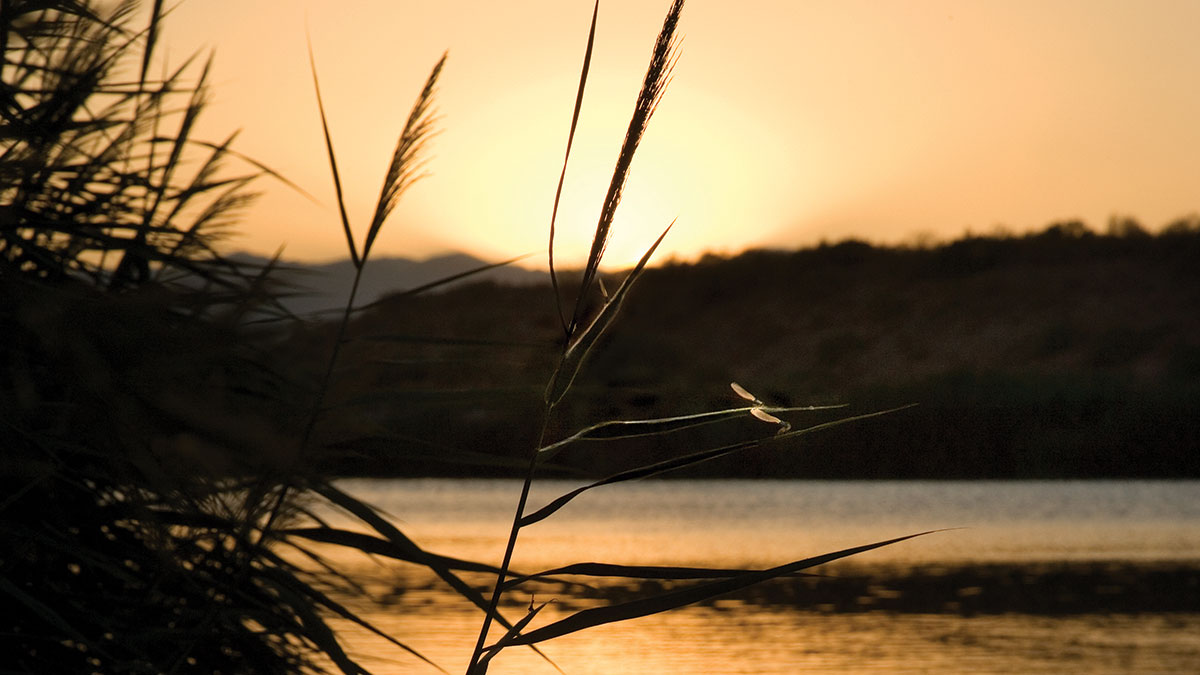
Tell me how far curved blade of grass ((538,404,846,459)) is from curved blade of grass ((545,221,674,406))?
6cm

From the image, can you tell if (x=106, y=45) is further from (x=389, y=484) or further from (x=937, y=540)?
(x=389, y=484)

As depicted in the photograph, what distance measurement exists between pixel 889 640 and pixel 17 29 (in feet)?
17.6

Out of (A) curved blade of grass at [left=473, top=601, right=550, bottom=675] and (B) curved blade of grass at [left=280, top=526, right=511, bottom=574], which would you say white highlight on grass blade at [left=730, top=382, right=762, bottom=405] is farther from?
(B) curved blade of grass at [left=280, top=526, right=511, bottom=574]

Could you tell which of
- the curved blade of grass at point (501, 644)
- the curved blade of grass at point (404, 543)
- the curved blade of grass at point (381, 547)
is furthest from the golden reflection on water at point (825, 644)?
the curved blade of grass at point (501, 644)

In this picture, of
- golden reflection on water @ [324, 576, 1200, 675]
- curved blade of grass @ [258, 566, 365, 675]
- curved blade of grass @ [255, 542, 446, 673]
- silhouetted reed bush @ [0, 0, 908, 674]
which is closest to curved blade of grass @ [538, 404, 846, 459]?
silhouetted reed bush @ [0, 0, 908, 674]

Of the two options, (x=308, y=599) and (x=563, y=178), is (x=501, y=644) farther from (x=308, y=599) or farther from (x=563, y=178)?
(x=308, y=599)

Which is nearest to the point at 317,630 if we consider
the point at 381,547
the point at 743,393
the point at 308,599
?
the point at 381,547

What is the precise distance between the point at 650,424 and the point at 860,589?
794 centimetres

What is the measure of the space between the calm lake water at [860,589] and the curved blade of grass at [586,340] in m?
0.29

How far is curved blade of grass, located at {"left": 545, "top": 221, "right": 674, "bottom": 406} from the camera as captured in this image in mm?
1207

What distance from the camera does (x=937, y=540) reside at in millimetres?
12727

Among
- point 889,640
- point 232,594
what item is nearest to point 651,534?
point 889,640

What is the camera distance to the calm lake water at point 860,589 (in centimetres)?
591

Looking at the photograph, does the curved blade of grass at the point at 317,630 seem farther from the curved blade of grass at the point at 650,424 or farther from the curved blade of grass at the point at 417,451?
the curved blade of grass at the point at 650,424
